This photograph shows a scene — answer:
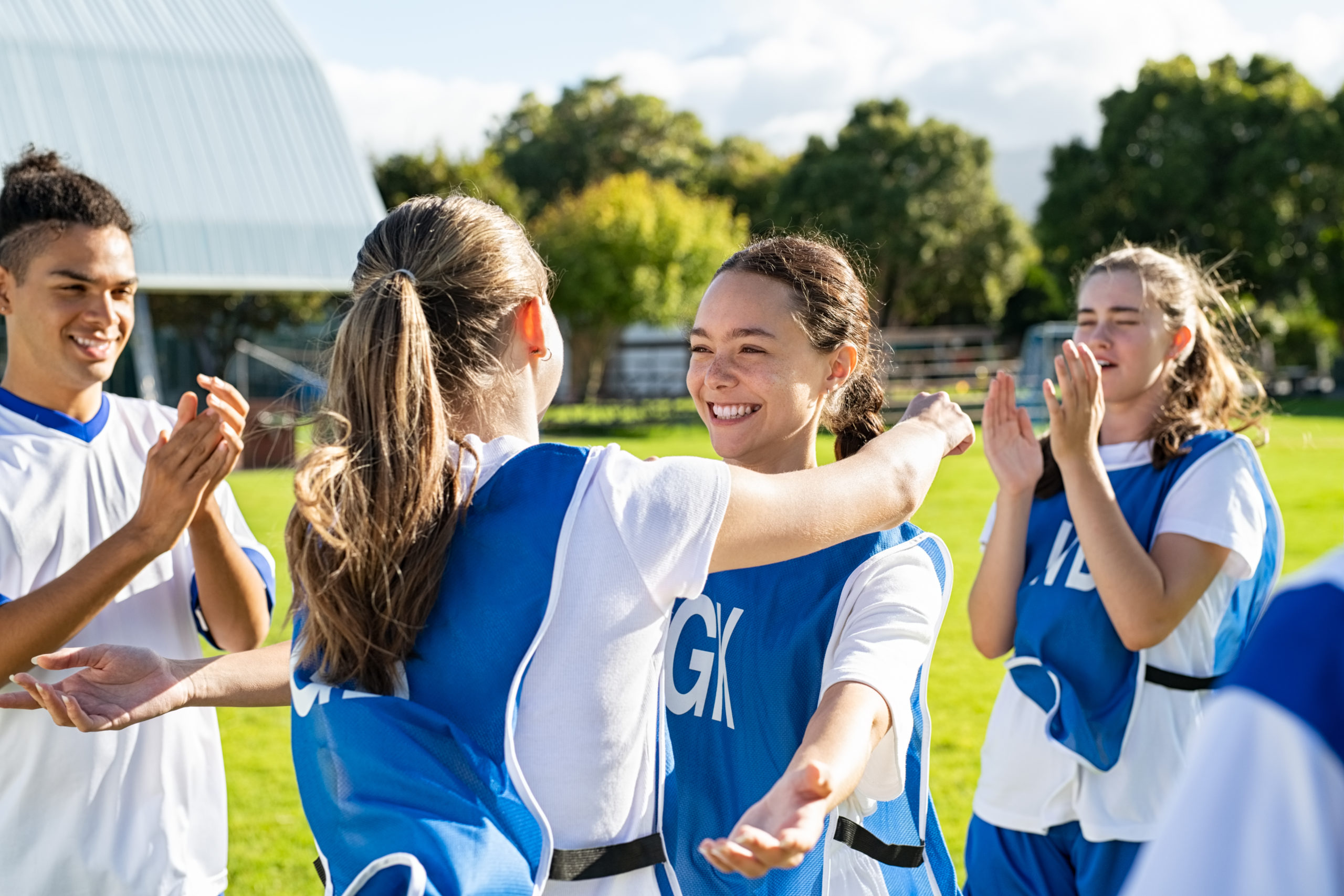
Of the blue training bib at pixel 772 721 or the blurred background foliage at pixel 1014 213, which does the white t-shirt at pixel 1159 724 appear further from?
the blurred background foliage at pixel 1014 213

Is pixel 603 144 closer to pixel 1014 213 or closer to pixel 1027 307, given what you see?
pixel 1014 213

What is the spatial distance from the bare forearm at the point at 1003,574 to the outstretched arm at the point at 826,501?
1.12m

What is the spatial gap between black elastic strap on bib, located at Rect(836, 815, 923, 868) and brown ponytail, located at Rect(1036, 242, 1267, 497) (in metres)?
1.47

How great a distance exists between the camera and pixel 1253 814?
2.36ft

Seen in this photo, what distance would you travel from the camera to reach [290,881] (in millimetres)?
4859

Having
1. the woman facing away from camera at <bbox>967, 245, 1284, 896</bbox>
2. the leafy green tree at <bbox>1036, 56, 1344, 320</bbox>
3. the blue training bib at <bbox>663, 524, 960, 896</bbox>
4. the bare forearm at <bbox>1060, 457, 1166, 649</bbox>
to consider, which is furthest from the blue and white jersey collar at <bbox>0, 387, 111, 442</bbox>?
the leafy green tree at <bbox>1036, 56, 1344, 320</bbox>

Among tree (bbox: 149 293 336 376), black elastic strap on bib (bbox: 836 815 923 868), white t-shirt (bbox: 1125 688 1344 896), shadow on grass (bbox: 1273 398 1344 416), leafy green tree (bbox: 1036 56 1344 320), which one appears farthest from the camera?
leafy green tree (bbox: 1036 56 1344 320)

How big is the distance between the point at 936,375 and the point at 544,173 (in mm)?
23156

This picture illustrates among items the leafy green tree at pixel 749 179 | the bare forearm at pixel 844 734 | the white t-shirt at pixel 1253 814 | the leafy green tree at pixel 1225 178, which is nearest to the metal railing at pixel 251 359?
the leafy green tree at pixel 749 179

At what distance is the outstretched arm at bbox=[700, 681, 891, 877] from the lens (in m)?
1.36

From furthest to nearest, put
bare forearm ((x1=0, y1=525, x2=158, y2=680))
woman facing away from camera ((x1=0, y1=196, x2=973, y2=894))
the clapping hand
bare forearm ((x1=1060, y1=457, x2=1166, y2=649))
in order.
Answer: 1. bare forearm ((x1=1060, y1=457, x2=1166, y2=649))
2. bare forearm ((x1=0, y1=525, x2=158, y2=680))
3. woman facing away from camera ((x1=0, y1=196, x2=973, y2=894))
4. the clapping hand

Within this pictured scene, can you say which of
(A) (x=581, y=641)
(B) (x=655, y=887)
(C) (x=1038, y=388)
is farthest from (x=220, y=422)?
(C) (x=1038, y=388)

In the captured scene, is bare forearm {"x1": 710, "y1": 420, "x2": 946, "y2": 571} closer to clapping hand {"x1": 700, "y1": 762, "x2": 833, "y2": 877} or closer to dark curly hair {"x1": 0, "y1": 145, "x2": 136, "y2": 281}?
clapping hand {"x1": 700, "y1": 762, "x2": 833, "y2": 877}

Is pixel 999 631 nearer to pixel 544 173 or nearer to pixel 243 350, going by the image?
pixel 243 350
